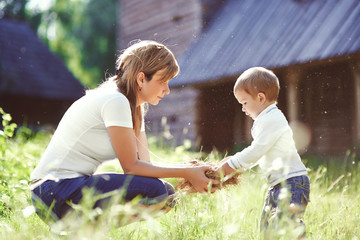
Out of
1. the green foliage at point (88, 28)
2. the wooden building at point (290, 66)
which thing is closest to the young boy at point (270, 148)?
the wooden building at point (290, 66)

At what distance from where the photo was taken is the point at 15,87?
617 inches

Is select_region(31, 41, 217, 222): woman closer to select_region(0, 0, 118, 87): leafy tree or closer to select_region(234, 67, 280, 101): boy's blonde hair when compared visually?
select_region(234, 67, 280, 101): boy's blonde hair

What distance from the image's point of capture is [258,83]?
300 centimetres

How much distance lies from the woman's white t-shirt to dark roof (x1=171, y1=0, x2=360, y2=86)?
531 centimetres

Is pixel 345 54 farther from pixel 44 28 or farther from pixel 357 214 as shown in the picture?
pixel 44 28

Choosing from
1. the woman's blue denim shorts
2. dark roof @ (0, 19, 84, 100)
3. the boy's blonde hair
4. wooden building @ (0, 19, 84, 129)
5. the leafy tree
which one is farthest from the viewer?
the leafy tree

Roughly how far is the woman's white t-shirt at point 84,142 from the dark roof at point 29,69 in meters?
13.1

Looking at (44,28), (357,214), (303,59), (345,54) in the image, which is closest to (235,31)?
(303,59)

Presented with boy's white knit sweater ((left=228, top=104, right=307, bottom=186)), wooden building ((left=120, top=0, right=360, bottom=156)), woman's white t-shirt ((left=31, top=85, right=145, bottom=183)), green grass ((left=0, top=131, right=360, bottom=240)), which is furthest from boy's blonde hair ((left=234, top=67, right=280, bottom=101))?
wooden building ((left=120, top=0, right=360, bottom=156))

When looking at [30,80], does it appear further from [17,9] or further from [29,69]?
[17,9]

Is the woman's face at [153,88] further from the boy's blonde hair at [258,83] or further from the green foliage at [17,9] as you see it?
the green foliage at [17,9]

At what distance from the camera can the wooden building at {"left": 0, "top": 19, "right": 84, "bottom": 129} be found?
1595cm

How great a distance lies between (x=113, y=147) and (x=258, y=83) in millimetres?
1041

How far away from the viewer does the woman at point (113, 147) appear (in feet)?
8.89
